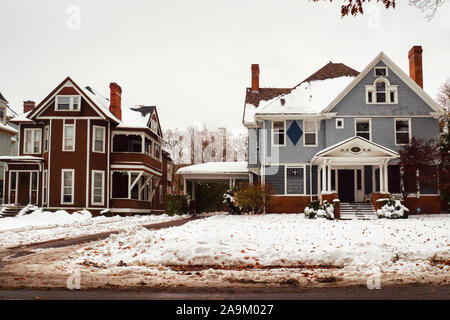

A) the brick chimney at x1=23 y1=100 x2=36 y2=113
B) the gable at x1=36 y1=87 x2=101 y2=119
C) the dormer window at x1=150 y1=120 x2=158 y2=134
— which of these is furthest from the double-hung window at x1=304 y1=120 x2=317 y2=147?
the brick chimney at x1=23 y1=100 x2=36 y2=113

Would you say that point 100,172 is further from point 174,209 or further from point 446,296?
point 446,296

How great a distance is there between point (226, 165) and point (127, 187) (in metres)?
7.08

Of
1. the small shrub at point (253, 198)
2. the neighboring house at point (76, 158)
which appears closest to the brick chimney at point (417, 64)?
the small shrub at point (253, 198)

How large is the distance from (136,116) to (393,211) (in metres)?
20.1

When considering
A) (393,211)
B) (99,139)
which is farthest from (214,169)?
(393,211)

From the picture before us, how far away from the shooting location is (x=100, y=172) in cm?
3019

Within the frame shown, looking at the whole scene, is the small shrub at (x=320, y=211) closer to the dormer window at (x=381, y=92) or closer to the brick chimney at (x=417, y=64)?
the dormer window at (x=381, y=92)

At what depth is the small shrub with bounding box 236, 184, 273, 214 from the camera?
2469 cm

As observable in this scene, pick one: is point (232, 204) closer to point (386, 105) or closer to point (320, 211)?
point (320, 211)

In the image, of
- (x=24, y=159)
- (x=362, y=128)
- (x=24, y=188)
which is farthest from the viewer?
(x=24, y=188)

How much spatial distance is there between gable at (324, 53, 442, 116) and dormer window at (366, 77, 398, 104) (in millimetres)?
182

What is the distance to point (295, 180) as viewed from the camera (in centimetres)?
2675

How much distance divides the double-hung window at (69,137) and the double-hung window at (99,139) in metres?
1.35
